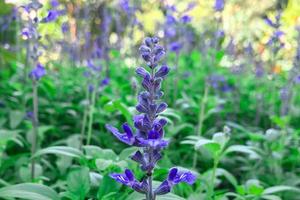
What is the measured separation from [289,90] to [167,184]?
339 centimetres

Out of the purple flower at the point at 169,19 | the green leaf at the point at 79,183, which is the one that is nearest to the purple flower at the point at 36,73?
the green leaf at the point at 79,183

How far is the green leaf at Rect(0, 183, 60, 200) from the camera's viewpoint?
7.69 feet

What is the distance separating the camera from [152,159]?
211cm

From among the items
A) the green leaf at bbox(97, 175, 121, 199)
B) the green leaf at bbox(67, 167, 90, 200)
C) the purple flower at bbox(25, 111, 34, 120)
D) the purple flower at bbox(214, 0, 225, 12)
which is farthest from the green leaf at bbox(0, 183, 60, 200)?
the purple flower at bbox(214, 0, 225, 12)

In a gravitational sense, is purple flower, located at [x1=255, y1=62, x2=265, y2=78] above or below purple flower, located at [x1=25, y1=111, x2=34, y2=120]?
above

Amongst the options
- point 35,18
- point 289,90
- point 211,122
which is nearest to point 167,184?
point 35,18

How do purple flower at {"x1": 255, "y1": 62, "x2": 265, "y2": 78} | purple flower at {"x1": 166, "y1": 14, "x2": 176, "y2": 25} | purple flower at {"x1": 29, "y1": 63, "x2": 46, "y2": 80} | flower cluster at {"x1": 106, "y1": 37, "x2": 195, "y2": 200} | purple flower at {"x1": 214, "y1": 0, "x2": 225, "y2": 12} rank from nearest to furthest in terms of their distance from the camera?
1. flower cluster at {"x1": 106, "y1": 37, "x2": 195, "y2": 200}
2. purple flower at {"x1": 29, "y1": 63, "x2": 46, "y2": 80}
3. purple flower at {"x1": 214, "y1": 0, "x2": 225, "y2": 12}
4. purple flower at {"x1": 166, "y1": 14, "x2": 176, "y2": 25}
5. purple flower at {"x1": 255, "y1": 62, "x2": 265, "y2": 78}

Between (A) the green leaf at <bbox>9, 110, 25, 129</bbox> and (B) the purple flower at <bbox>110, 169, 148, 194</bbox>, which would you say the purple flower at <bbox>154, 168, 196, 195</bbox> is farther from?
(A) the green leaf at <bbox>9, 110, 25, 129</bbox>

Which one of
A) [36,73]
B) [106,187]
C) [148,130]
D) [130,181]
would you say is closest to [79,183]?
[106,187]

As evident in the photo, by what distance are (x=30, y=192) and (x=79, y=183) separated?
13.1 inches

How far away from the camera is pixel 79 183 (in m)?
2.67

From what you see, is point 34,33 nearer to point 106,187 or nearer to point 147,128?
point 106,187

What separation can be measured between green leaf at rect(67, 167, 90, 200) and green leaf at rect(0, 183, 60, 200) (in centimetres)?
12

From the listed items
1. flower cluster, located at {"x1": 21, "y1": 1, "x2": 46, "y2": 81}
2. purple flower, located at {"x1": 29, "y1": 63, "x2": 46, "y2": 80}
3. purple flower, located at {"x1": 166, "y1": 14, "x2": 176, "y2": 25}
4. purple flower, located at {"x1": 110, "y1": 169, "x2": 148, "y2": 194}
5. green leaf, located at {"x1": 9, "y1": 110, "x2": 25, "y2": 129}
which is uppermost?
purple flower, located at {"x1": 166, "y1": 14, "x2": 176, "y2": 25}
